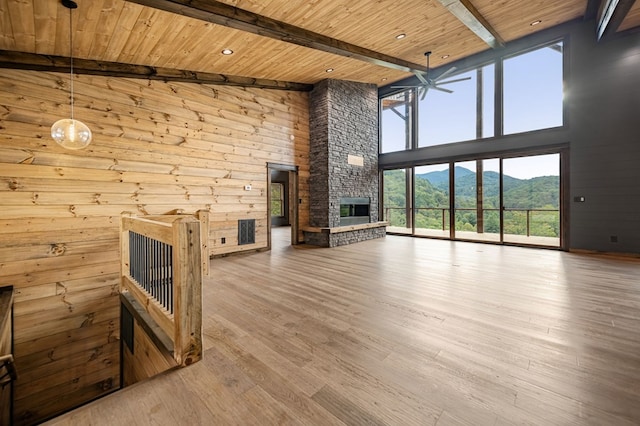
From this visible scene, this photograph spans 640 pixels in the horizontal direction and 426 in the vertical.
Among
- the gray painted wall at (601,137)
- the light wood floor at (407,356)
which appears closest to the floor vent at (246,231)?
the light wood floor at (407,356)

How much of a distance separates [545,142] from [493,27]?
105 inches

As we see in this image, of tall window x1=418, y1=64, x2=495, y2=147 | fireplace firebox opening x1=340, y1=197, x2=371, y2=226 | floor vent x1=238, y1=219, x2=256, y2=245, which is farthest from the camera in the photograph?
fireplace firebox opening x1=340, y1=197, x2=371, y2=226

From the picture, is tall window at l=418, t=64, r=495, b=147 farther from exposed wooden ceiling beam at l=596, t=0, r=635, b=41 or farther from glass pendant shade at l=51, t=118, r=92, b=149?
glass pendant shade at l=51, t=118, r=92, b=149

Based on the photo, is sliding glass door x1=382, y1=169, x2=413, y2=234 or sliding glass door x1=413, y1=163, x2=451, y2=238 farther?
sliding glass door x1=382, y1=169, x2=413, y2=234

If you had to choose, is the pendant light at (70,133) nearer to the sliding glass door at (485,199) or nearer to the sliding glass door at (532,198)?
the sliding glass door at (485,199)

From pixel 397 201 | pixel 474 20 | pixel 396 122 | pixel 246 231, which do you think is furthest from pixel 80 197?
pixel 396 122

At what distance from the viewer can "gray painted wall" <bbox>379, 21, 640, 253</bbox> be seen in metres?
5.03

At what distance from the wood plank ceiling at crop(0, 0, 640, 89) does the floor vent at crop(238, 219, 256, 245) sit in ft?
9.29

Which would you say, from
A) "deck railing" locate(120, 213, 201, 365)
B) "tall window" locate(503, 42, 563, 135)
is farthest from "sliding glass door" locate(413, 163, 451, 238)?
"deck railing" locate(120, 213, 201, 365)

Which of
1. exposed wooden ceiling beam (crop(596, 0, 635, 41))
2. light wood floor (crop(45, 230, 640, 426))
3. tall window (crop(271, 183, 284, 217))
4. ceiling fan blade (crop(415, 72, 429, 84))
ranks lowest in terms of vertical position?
light wood floor (crop(45, 230, 640, 426))

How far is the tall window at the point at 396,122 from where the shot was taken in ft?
27.6

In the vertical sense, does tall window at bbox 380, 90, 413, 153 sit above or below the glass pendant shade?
above

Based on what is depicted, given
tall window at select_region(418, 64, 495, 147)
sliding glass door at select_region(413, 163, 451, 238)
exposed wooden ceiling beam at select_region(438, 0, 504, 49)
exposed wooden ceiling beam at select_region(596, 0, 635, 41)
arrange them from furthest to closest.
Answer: sliding glass door at select_region(413, 163, 451, 238), tall window at select_region(418, 64, 495, 147), exposed wooden ceiling beam at select_region(438, 0, 504, 49), exposed wooden ceiling beam at select_region(596, 0, 635, 41)

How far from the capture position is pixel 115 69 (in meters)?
4.09
